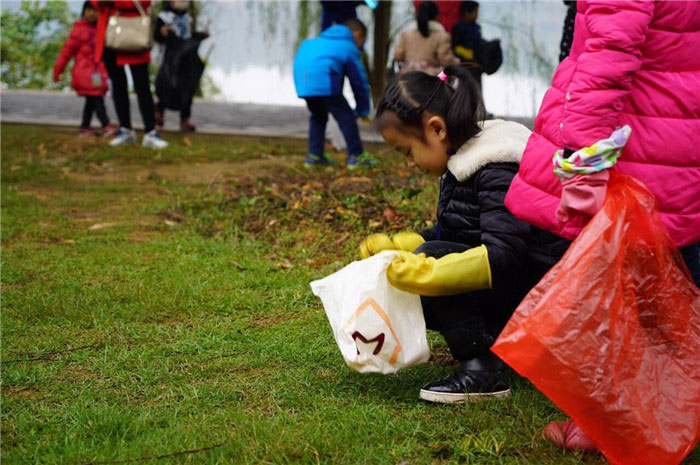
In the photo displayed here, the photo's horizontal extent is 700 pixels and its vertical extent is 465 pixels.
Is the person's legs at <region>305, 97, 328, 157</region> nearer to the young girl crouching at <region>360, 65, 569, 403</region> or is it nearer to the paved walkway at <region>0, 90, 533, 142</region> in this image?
the paved walkway at <region>0, 90, 533, 142</region>

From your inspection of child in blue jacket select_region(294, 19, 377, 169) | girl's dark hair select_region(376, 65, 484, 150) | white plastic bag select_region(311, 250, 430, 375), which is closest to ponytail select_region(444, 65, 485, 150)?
girl's dark hair select_region(376, 65, 484, 150)

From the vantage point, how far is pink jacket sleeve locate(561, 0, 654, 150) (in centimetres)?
198

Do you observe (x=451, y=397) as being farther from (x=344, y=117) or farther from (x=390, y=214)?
(x=344, y=117)

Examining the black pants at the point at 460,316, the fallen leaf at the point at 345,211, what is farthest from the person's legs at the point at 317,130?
the black pants at the point at 460,316

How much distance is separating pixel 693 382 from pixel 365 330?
91cm

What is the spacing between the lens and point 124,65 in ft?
24.8

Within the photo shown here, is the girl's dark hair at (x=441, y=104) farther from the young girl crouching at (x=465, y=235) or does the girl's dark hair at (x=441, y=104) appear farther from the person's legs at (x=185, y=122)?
the person's legs at (x=185, y=122)

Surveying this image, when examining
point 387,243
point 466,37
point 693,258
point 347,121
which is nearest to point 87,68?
point 347,121

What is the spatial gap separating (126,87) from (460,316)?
19.4 feet

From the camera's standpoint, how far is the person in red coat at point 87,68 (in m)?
8.23

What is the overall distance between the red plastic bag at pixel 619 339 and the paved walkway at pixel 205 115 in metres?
6.52

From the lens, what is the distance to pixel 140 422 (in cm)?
238

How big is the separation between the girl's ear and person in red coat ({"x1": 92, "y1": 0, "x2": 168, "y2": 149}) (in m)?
5.29

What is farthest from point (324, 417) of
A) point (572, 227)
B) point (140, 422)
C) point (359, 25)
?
point (359, 25)
